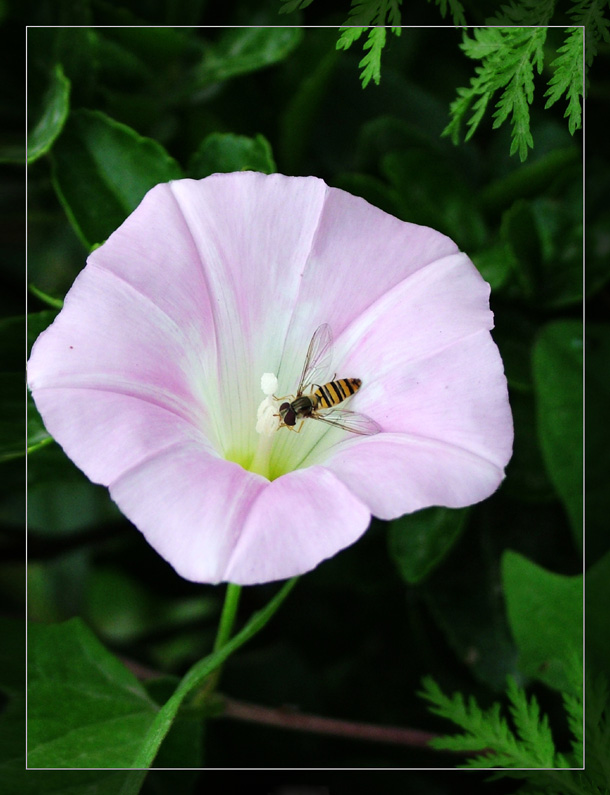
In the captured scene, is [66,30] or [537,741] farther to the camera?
[66,30]

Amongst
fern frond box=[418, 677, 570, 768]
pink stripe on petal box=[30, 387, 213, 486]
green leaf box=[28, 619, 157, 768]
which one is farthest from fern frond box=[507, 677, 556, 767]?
pink stripe on petal box=[30, 387, 213, 486]

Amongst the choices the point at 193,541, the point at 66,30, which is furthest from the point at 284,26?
the point at 193,541

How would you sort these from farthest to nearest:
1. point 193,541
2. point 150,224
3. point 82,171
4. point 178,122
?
point 178,122, point 82,171, point 150,224, point 193,541

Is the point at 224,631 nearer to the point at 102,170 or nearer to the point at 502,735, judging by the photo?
the point at 502,735

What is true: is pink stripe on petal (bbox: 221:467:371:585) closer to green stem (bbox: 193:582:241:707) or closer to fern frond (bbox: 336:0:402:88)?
green stem (bbox: 193:582:241:707)

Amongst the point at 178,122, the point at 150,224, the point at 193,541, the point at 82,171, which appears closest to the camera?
the point at 193,541

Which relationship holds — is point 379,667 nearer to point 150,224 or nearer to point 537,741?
point 537,741

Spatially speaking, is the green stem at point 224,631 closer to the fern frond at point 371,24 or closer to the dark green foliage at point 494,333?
the dark green foliage at point 494,333

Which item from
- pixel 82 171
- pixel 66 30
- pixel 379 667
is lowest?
pixel 379 667
